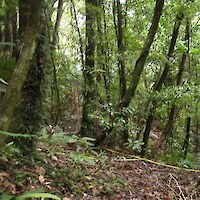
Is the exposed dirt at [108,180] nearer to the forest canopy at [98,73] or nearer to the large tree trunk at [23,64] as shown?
the forest canopy at [98,73]

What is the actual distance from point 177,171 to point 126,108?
6.32 feet

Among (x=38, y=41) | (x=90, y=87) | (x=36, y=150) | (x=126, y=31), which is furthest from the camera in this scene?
(x=126, y=31)

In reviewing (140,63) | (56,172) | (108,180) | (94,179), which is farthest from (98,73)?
(56,172)

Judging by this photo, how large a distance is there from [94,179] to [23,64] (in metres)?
2.18

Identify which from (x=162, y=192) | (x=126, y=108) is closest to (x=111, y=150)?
(x=126, y=108)

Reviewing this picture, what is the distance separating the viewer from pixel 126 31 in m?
9.15

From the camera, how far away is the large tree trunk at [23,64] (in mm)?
3740

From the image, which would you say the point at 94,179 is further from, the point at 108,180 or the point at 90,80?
the point at 90,80

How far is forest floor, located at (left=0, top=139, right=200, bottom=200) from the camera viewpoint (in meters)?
3.83

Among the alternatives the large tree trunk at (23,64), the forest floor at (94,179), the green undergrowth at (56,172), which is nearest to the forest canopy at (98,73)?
the large tree trunk at (23,64)

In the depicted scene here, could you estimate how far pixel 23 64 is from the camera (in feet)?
12.6

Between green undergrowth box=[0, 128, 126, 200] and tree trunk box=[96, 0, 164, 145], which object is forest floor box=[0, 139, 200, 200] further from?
tree trunk box=[96, 0, 164, 145]

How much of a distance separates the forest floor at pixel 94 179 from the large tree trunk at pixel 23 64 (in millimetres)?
550

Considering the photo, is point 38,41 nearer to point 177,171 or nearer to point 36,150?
point 36,150
